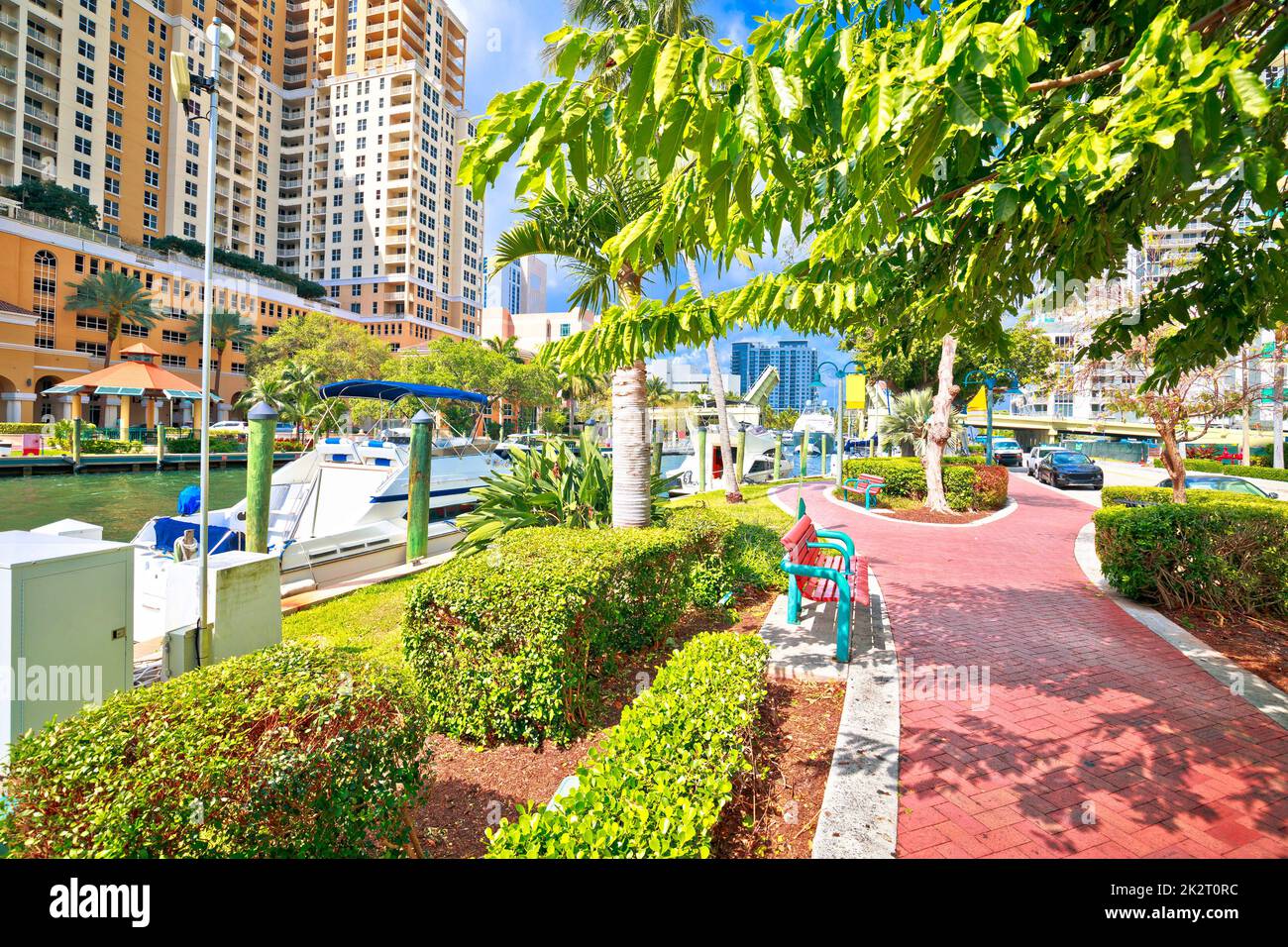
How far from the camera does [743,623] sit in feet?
20.6

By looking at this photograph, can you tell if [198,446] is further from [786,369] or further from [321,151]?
[786,369]

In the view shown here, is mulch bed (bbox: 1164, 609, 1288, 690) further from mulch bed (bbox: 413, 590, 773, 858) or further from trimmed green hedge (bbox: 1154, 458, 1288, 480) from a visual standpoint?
trimmed green hedge (bbox: 1154, 458, 1288, 480)

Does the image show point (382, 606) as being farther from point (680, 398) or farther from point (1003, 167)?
point (680, 398)

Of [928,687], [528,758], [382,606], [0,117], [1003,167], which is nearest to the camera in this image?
[1003,167]

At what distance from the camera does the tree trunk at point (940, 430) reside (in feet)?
48.8

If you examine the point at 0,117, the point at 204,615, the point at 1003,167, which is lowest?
the point at 204,615

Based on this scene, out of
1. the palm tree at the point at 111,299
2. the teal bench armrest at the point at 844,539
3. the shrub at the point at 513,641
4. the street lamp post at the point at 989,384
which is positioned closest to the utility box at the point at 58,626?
the shrub at the point at 513,641

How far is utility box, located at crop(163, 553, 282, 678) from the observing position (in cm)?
486

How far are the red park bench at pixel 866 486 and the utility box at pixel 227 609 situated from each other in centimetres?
1383

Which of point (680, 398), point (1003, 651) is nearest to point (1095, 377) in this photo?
point (1003, 651)

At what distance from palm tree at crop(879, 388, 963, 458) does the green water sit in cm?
2312

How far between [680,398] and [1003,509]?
171ft

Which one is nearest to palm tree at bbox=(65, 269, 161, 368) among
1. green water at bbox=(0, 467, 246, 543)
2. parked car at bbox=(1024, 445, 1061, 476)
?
green water at bbox=(0, 467, 246, 543)

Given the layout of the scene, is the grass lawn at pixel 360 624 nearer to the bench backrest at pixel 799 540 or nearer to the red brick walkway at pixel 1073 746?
the bench backrest at pixel 799 540
